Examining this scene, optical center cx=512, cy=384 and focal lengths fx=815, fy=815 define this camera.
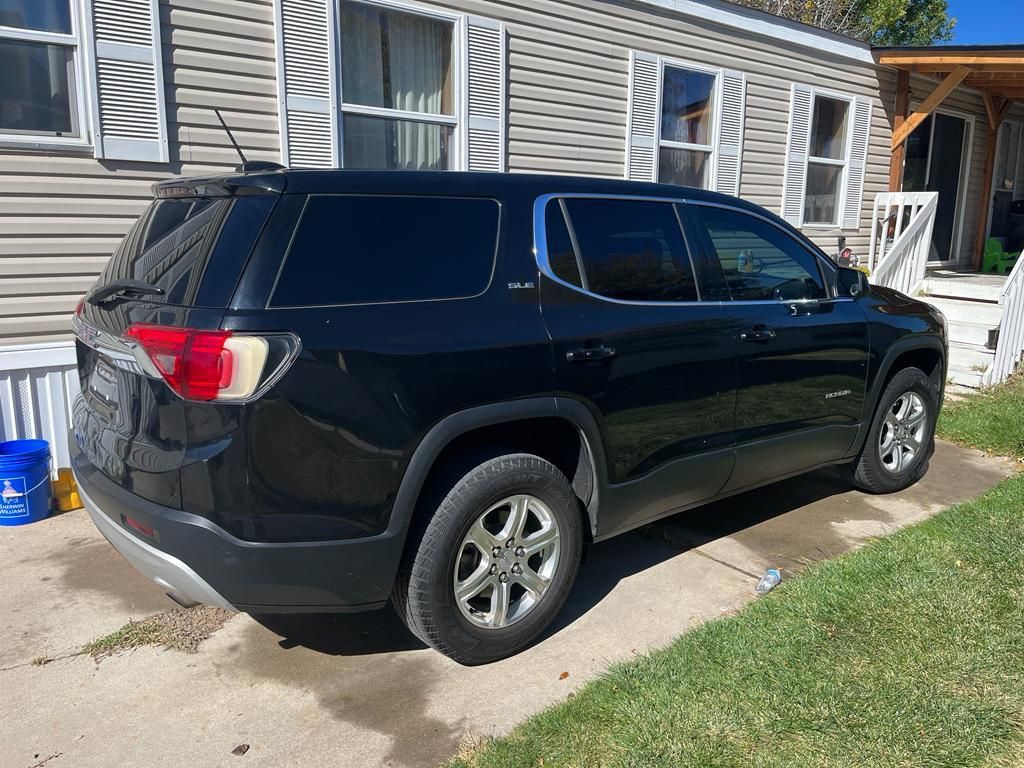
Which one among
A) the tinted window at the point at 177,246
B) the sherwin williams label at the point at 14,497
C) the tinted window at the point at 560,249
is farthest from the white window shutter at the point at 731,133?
the sherwin williams label at the point at 14,497

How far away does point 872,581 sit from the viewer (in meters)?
3.73

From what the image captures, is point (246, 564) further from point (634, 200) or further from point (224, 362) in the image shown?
point (634, 200)

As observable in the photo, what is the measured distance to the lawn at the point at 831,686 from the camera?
259cm

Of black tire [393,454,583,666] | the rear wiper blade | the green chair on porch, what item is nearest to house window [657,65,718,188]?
black tire [393,454,583,666]

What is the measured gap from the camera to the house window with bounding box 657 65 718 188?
8.82m

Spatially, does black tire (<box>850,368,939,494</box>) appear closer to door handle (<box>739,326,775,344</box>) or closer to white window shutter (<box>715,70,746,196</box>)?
door handle (<box>739,326,775,344</box>)

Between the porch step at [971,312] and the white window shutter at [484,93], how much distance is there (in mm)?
5226

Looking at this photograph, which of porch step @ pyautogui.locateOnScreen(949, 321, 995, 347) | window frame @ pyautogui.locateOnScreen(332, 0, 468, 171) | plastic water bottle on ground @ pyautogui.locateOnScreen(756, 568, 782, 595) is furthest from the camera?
porch step @ pyautogui.locateOnScreen(949, 321, 995, 347)

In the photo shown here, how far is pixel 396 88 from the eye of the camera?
265 inches

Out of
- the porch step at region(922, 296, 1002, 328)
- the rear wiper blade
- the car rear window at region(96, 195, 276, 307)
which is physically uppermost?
the car rear window at region(96, 195, 276, 307)

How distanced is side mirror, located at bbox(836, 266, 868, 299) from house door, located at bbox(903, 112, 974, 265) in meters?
9.21

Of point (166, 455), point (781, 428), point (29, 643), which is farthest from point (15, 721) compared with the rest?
point (781, 428)

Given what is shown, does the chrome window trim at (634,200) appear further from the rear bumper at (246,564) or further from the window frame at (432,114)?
the window frame at (432,114)

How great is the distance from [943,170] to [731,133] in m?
5.86
